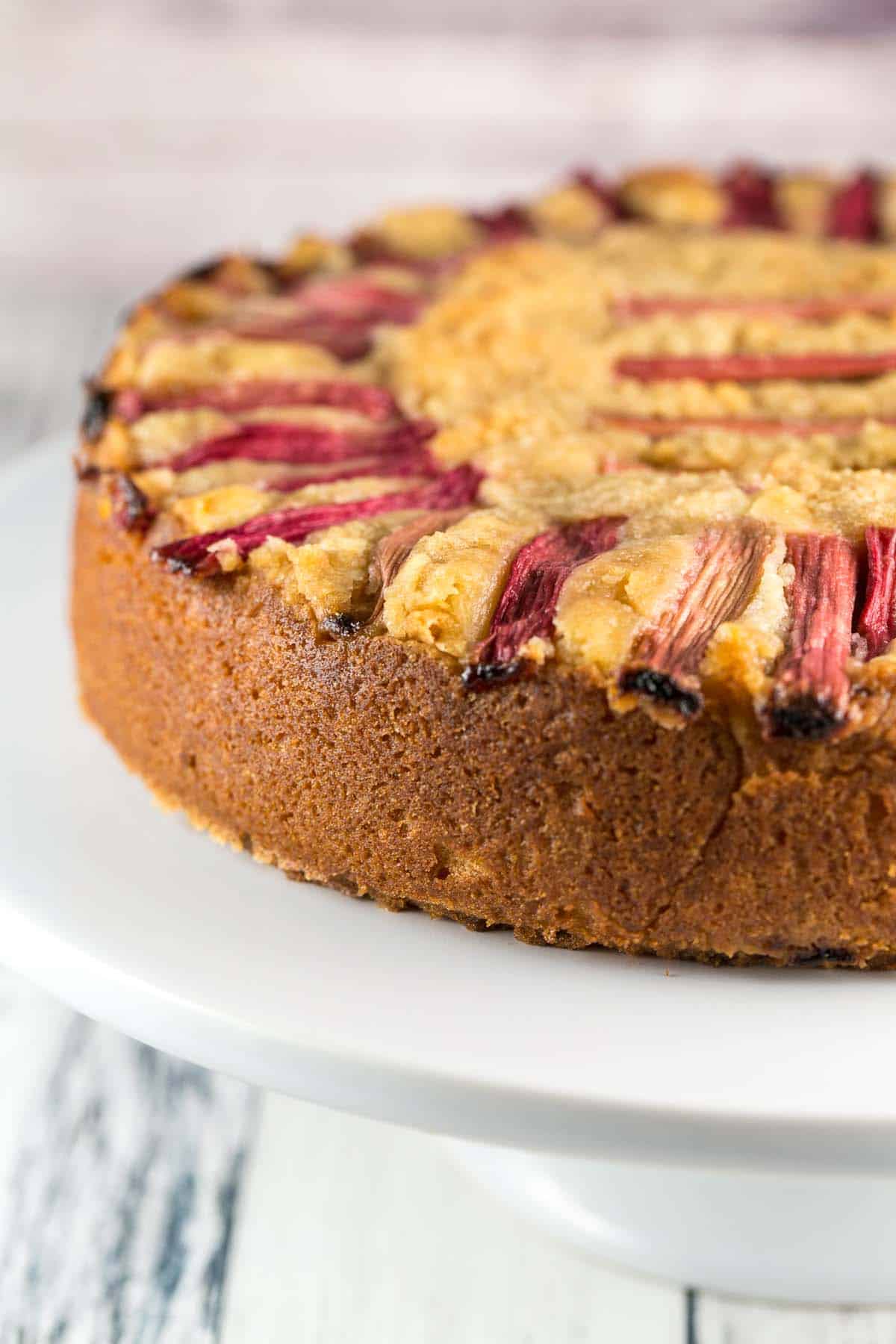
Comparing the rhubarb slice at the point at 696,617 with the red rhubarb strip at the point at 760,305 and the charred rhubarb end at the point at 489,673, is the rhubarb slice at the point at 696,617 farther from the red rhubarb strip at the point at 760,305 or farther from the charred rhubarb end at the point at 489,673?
the red rhubarb strip at the point at 760,305

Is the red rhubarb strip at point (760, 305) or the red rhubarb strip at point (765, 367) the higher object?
the red rhubarb strip at point (760, 305)

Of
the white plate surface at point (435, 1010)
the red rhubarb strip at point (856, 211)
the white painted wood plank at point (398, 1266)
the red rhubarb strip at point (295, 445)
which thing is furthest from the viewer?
the red rhubarb strip at point (856, 211)

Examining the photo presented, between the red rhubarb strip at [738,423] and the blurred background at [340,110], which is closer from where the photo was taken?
the red rhubarb strip at [738,423]

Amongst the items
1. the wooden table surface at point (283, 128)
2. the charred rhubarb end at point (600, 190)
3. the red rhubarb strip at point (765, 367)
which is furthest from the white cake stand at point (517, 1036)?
the wooden table surface at point (283, 128)

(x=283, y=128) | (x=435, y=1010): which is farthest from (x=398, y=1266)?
(x=283, y=128)

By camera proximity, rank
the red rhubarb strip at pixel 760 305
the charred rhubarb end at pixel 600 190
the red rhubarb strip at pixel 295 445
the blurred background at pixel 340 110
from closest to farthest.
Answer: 1. the red rhubarb strip at pixel 295 445
2. the red rhubarb strip at pixel 760 305
3. the charred rhubarb end at pixel 600 190
4. the blurred background at pixel 340 110

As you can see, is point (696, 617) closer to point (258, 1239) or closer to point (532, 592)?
point (532, 592)

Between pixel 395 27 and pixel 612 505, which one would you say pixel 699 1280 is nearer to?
pixel 612 505
